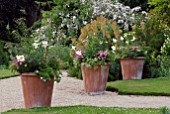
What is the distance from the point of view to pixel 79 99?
845 cm

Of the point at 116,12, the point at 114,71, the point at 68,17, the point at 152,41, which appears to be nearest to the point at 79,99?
the point at 114,71

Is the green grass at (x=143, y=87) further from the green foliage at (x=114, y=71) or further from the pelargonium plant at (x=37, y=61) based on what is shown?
the pelargonium plant at (x=37, y=61)

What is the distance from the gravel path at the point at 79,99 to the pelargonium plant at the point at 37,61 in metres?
0.92

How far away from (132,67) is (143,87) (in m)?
1.56

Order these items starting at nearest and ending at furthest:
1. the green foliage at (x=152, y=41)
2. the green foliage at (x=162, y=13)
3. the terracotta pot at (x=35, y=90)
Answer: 1. the terracotta pot at (x=35, y=90)
2. the green foliage at (x=152, y=41)
3. the green foliage at (x=162, y=13)

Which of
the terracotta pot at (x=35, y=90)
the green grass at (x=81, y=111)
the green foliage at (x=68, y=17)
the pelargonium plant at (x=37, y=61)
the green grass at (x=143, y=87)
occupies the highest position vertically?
the green foliage at (x=68, y=17)

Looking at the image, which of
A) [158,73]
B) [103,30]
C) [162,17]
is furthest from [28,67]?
[162,17]

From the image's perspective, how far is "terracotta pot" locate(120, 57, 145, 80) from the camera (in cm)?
1125

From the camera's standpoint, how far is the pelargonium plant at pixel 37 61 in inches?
263

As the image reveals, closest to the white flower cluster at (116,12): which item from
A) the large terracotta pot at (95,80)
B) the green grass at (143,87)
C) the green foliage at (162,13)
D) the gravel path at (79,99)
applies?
the green foliage at (162,13)

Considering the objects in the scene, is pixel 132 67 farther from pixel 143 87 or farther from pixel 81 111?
pixel 81 111

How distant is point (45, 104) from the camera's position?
22.9 feet

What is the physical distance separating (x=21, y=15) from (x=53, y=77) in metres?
8.70

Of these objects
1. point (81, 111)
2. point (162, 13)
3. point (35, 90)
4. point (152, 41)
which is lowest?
point (81, 111)
